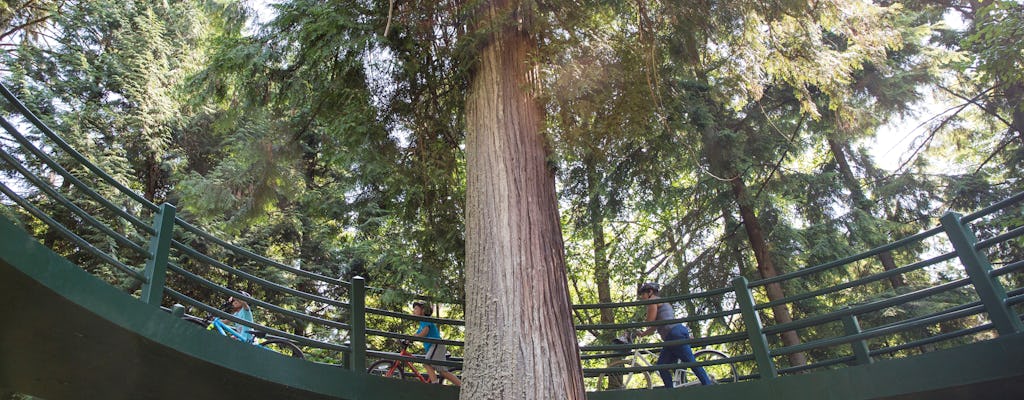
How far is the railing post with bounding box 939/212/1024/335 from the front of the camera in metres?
4.27

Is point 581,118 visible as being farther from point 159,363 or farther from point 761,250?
point 761,250

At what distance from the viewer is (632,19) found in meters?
7.11

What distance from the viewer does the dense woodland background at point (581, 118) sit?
6527mm

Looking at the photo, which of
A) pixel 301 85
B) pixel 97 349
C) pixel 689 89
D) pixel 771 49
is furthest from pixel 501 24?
pixel 689 89

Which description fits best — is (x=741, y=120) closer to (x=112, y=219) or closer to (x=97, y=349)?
(x=97, y=349)

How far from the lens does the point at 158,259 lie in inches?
170

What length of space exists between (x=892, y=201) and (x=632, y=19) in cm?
825

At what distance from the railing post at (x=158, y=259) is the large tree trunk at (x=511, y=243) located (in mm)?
2194

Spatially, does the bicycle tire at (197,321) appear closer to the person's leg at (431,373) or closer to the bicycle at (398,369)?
the bicycle at (398,369)

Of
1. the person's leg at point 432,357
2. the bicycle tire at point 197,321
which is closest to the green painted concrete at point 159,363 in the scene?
the person's leg at point 432,357

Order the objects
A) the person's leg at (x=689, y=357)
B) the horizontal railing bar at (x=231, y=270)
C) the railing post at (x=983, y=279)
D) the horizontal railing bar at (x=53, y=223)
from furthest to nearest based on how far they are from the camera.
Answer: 1. the person's leg at (x=689, y=357)
2. the horizontal railing bar at (x=231, y=270)
3. the railing post at (x=983, y=279)
4. the horizontal railing bar at (x=53, y=223)

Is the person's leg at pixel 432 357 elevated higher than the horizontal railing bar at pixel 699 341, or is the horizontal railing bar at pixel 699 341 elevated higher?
the person's leg at pixel 432 357

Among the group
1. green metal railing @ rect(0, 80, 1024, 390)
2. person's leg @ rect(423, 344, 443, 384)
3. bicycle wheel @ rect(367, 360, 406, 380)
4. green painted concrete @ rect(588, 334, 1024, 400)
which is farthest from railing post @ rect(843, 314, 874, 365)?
bicycle wheel @ rect(367, 360, 406, 380)

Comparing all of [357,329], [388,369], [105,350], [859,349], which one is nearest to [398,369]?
[388,369]
